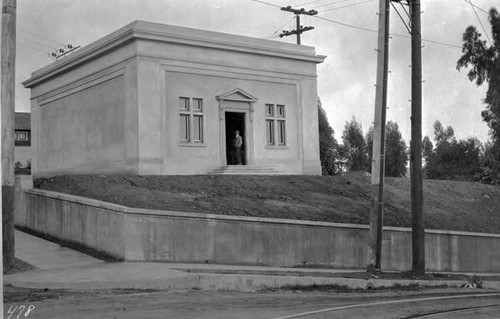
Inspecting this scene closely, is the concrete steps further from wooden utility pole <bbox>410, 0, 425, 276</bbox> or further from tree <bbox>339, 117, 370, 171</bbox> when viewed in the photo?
tree <bbox>339, 117, 370, 171</bbox>

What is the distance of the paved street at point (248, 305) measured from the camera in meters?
10.2

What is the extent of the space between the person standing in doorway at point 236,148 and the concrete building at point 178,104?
29 cm

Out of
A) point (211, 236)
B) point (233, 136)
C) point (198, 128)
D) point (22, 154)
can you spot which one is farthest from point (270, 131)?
point (22, 154)

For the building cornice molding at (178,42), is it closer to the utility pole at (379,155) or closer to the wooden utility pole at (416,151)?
the wooden utility pole at (416,151)

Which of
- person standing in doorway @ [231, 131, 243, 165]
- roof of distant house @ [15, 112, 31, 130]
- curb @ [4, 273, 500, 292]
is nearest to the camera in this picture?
curb @ [4, 273, 500, 292]

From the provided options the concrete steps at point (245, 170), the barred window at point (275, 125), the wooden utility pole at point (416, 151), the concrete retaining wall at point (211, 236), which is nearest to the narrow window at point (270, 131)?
the barred window at point (275, 125)

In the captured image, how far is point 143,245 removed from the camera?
17.0 metres

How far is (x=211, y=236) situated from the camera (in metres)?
18.3

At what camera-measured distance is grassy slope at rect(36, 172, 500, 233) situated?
69.6 ft

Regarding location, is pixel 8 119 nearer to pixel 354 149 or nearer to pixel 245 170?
pixel 245 170

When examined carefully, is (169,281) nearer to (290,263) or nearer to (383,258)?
(290,263)

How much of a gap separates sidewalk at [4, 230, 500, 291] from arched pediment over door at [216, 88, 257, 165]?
11572mm

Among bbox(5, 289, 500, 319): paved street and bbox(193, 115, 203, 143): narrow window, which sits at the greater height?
bbox(193, 115, 203, 143): narrow window

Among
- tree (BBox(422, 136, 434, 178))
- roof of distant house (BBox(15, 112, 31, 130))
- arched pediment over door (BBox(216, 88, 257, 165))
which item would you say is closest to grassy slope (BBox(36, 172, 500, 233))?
arched pediment over door (BBox(216, 88, 257, 165))
